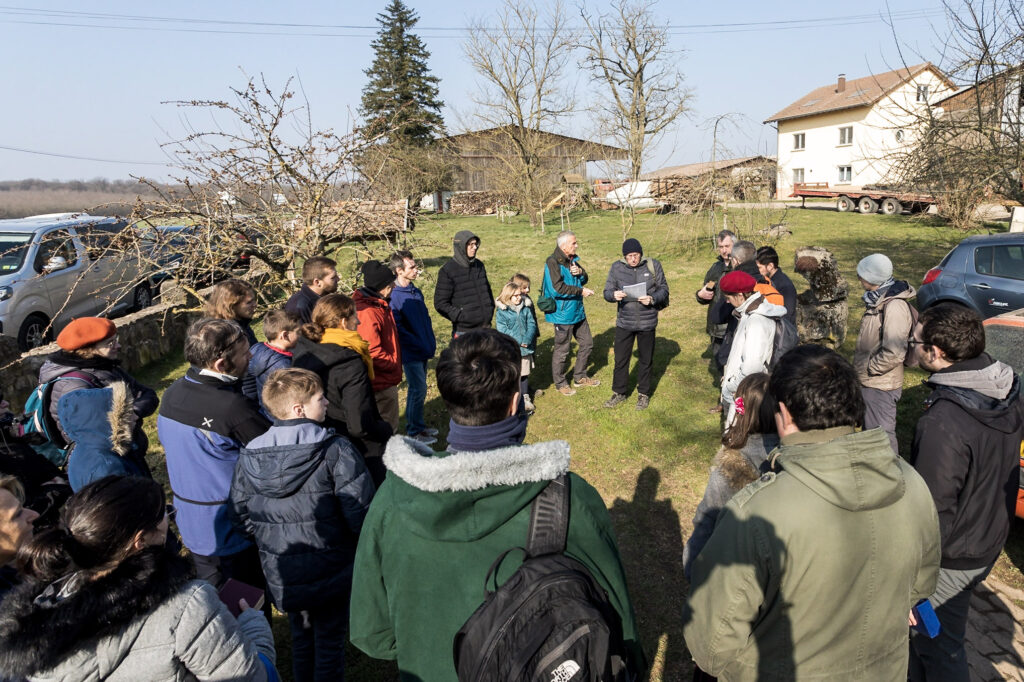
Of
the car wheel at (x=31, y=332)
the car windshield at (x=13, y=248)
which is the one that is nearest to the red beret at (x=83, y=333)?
the car wheel at (x=31, y=332)

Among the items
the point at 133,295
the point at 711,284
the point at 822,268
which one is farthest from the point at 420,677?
the point at 133,295

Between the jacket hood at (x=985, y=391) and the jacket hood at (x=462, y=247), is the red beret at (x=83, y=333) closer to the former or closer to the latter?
the jacket hood at (x=462, y=247)

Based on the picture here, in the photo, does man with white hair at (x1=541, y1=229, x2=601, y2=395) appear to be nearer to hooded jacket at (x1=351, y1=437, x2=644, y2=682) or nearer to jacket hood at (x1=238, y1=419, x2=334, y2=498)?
jacket hood at (x1=238, y1=419, x2=334, y2=498)

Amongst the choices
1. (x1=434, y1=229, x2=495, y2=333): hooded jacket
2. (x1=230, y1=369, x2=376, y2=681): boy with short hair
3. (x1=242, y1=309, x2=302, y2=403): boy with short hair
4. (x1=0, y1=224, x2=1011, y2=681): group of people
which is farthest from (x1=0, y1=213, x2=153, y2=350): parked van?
(x1=230, y1=369, x2=376, y2=681): boy with short hair

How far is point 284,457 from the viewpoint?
2439 millimetres

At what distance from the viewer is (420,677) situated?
1.66 m

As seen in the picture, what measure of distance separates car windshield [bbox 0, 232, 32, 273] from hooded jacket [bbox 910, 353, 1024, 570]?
35.9ft

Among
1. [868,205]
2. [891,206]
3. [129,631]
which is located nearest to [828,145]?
[868,205]

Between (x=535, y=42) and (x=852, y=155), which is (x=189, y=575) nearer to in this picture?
(x=535, y=42)

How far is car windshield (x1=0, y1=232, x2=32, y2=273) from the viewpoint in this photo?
8.82 meters

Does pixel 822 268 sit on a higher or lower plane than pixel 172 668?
higher

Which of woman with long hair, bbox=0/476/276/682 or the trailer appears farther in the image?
the trailer

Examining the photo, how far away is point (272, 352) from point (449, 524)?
278 centimetres

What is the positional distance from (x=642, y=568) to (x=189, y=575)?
299 cm
